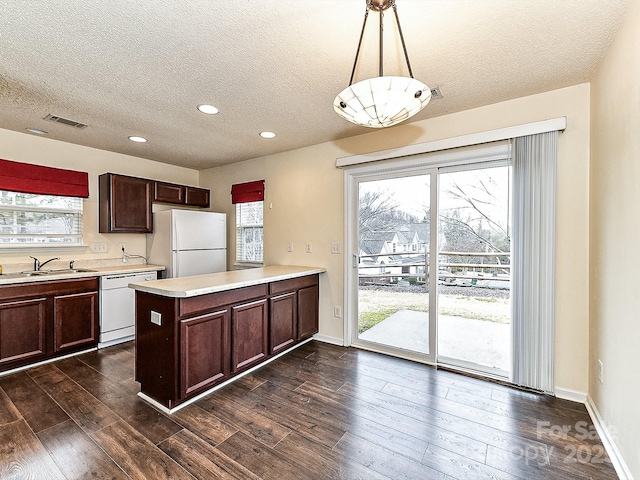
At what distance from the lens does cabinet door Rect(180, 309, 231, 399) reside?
7.20ft

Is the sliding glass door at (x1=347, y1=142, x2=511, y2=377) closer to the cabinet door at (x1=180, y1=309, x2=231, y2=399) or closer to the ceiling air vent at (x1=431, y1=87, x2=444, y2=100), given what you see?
the ceiling air vent at (x1=431, y1=87, x2=444, y2=100)

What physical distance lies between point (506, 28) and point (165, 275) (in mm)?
4236

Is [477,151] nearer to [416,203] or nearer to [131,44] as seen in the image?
[416,203]

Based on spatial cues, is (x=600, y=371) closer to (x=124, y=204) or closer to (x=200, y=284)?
(x=200, y=284)

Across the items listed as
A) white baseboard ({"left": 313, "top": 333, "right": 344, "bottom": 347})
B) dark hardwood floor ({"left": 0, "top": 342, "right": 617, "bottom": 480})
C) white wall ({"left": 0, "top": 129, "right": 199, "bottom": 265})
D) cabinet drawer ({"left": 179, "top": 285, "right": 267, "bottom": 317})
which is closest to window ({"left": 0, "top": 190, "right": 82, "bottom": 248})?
white wall ({"left": 0, "top": 129, "right": 199, "bottom": 265})

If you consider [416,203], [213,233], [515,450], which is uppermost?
[416,203]

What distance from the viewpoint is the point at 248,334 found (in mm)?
2727

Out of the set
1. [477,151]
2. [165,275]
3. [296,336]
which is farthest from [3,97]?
[477,151]

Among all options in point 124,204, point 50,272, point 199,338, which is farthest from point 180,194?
point 199,338

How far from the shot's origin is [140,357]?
2.40 metres

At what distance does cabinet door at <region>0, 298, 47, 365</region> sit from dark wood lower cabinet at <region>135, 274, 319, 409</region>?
1.38 meters

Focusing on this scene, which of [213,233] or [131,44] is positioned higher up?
[131,44]

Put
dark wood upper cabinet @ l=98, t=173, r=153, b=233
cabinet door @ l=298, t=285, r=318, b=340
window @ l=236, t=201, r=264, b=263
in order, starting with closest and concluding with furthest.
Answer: cabinet door @ l=298, t=285, r=318, b=340 < dark wood upper cabinet @ l=98, t=173, r=153, b=233 < window @ l=236, t=201, r=264, b=263

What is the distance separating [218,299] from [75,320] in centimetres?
197
